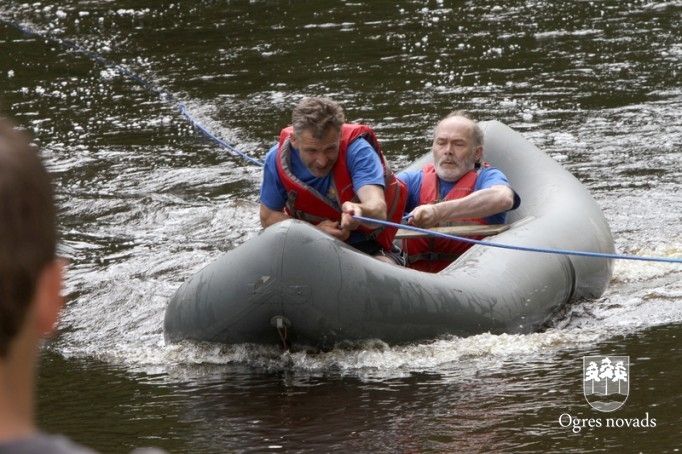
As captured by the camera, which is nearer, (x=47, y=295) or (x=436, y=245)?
(x=47, y=295)

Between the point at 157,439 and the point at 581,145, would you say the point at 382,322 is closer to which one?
the point at 157,439

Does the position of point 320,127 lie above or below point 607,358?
above

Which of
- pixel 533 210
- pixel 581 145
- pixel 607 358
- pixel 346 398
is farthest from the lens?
pixel 581 145

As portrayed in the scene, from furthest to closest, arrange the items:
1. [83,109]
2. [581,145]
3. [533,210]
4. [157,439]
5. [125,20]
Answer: [125,20] < [83,109] < [581,145] < [533,210] < [157,439]

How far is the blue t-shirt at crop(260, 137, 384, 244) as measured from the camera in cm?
456

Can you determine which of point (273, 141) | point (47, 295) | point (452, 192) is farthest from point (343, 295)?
point (273, 141)

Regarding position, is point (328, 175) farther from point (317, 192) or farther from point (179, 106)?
point (179, 106)

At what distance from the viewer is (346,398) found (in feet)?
13.0

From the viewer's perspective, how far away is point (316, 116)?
4.36 meters

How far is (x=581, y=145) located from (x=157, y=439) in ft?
17.5

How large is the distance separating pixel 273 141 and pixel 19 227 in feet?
26.5

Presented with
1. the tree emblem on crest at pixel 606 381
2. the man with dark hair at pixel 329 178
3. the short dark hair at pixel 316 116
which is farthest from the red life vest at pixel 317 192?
the tree emblem on crest at pixel 606 381

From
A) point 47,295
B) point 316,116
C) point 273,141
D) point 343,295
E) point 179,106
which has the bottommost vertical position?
point 273,141

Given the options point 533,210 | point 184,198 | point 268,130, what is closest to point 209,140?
point 268,130
